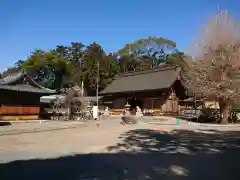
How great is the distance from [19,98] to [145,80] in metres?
19.6

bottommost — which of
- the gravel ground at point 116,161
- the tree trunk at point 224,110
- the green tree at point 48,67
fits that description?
the gravel ground at point 116,161

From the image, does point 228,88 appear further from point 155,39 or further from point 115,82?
point 155,39

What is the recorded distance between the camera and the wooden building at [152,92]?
A: 37156 mm

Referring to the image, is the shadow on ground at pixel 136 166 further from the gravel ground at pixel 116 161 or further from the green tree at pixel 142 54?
the green tree at pixel 142 54

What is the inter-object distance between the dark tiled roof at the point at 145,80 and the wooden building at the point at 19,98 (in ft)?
48.0

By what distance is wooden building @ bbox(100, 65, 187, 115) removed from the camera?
37156 mm

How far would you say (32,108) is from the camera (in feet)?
99.7

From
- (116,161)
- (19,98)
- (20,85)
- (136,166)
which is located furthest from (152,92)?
(136,166)

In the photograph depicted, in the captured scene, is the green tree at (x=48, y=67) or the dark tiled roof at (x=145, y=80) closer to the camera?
the dark tiled roof at (x=145, y=80)

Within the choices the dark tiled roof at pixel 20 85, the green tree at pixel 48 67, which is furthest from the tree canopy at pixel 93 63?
the dark tiled roof at pixel 20 85

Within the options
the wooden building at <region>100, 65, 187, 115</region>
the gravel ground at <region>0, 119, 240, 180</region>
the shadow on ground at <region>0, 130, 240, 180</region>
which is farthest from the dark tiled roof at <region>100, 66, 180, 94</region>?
the shadow on ground at <region>0, 130, 240, 180</region>

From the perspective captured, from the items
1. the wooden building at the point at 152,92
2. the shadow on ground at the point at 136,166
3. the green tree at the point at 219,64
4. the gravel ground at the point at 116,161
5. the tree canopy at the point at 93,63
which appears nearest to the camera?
the shadow on ground at the point at 136,166

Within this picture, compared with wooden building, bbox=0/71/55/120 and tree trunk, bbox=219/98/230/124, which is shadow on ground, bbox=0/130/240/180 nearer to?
tree trunk, bbox=219/98/230/124

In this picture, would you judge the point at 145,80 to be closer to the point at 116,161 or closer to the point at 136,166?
the point at 116,161
